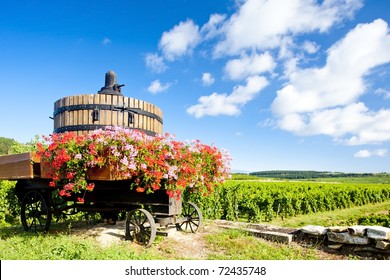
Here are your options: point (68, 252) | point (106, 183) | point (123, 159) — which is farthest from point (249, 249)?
point (106, 183)

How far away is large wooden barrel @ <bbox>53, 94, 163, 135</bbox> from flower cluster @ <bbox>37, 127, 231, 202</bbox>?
5.70 ft

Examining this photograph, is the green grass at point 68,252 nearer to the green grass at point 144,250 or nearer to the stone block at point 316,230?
the green grass at point 144,250

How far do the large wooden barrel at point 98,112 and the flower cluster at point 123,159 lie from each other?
5.70 ft

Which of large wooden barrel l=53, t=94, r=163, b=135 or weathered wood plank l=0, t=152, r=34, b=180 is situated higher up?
large wooden barrel l=53, t=94, r=163, b=135

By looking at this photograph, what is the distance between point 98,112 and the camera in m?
7.70

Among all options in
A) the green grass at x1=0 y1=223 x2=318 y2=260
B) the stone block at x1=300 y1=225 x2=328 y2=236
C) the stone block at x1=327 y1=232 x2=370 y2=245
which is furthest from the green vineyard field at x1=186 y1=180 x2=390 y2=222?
the stone block at x1=327 y1=232 x2=370 y2=245

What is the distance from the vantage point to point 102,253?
14.9 ft

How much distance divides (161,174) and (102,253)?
1600 mm

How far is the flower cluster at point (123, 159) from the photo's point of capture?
17.5 feet

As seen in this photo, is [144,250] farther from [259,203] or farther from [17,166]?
[259,203]

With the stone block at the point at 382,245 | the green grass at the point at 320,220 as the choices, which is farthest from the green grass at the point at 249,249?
the green grass at the point at 320,220

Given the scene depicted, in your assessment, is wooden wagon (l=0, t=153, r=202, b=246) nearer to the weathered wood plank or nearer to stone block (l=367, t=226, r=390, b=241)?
the weathered wood plank

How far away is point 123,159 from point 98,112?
2.88 metres

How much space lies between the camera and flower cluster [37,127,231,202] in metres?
5.34
